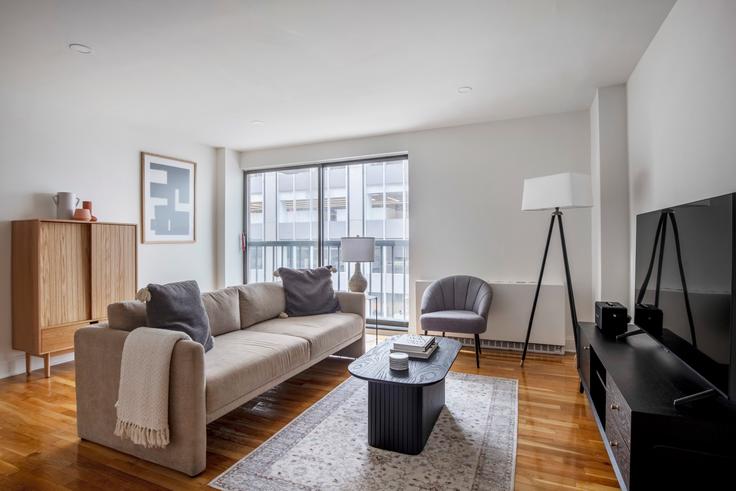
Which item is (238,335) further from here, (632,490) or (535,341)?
(535,341)

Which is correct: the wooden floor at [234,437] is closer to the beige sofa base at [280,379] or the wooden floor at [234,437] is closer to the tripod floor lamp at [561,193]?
the beige sofa base at [280,379]

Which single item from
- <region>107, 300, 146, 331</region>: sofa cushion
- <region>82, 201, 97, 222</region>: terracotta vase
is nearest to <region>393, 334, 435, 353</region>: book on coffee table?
<region>107, 300, 146, 331</region>: sofa cushion

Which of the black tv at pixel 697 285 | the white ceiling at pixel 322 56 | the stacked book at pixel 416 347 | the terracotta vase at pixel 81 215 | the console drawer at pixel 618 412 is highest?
the white ceiling at pixel 322 56

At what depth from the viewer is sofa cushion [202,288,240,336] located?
2.95 metres

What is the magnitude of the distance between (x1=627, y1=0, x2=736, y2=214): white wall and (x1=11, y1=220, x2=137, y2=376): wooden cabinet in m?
4.51

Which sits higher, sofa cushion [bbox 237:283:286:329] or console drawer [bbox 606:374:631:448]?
sofa cushion [bbox 237:283:286:329]

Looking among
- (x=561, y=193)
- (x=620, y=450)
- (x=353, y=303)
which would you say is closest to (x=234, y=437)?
(x=353, y=303)

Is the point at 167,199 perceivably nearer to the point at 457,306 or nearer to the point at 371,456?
the point at 457,306

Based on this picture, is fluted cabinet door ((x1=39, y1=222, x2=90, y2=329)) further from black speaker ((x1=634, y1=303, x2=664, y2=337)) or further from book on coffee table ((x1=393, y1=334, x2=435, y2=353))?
black speaker ((x1=634, y1=303, x2=664, y2=337))

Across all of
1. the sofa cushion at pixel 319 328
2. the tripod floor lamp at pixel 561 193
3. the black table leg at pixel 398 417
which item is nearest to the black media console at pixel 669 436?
the black table leg at pixel 398 417

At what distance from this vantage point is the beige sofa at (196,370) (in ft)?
6.28

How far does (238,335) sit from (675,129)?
3.14 m

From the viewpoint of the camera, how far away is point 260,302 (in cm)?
343

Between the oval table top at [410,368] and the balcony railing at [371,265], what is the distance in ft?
7.93
